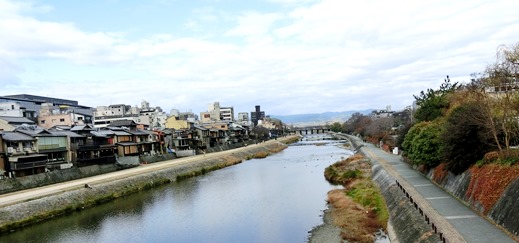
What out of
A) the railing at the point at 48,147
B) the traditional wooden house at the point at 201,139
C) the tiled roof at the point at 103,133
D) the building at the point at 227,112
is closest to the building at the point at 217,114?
the building at the point at 227,112

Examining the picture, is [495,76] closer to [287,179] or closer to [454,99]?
[454,99]

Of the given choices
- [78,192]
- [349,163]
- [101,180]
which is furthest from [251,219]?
[349,163]

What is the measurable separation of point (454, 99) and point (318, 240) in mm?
22907

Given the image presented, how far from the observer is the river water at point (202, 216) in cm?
2172

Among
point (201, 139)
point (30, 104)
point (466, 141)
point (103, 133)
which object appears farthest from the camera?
point (201, 139)

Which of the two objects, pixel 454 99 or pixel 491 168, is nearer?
pixel 491 168

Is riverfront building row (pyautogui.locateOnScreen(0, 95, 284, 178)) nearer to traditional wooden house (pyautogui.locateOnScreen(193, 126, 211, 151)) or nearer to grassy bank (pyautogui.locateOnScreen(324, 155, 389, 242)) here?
traditional wooden house (pyautogui.locateOnScreen(193, 126, 211, 151))

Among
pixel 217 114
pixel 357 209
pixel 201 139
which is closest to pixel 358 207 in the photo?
pixel 357 209

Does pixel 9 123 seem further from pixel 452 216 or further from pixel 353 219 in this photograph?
pixel 452 216

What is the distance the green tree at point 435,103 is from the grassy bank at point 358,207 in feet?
26.9

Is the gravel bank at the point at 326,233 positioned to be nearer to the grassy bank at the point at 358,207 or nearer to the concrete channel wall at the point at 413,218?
the grassy bank at the point at 358,207

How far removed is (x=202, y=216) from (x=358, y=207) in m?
10.1

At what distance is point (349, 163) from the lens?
1845 inches

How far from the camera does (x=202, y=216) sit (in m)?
26.0
